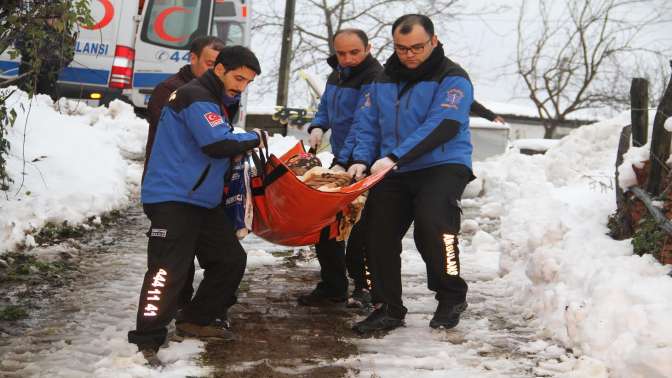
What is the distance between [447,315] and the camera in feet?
16.9

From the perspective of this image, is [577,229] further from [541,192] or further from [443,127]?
[541,192]

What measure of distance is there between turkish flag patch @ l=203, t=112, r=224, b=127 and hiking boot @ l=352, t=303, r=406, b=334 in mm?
1520

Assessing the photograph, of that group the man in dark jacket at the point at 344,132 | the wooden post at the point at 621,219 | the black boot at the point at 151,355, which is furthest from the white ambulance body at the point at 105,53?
the black boot at the point at 151,355

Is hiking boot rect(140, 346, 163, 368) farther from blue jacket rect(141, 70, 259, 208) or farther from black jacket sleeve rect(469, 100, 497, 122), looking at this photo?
black jacket sleeve rect(469, 100, 497, 122)

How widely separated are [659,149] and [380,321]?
204 centimetres

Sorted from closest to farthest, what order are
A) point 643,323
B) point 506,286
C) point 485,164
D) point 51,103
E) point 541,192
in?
point 643,323 → point 506,286 → point 541,192 → point 51,103 → point 485,164

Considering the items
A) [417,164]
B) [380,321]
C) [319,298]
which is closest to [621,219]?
[417,164]

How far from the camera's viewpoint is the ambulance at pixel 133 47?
1305 cm

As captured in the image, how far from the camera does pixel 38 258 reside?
669 centimetres

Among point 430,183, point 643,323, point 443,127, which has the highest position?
point 443,127

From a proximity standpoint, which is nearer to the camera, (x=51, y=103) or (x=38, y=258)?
(x=38, y=258)

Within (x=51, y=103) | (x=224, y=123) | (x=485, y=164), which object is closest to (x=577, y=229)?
(x=224, y=123)

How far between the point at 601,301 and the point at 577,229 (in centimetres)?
133

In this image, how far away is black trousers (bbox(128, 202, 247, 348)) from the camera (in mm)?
4418
